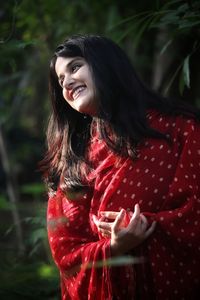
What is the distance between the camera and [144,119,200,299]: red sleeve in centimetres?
177

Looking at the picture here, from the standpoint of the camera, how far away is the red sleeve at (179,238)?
177 cm

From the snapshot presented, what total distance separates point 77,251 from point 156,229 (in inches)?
10.5

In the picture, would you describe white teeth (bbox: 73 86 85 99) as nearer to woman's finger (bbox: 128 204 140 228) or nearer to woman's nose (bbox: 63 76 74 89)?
woman's nose (bbox: 63 76 74 89)

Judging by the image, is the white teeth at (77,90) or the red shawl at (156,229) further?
the white teeth at (77,90)

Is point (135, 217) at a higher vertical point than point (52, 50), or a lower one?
higher

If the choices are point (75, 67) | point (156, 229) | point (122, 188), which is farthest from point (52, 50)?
point (156, 229)

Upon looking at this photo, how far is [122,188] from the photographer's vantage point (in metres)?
1.85

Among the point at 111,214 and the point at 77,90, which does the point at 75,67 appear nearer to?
the point at 77,90

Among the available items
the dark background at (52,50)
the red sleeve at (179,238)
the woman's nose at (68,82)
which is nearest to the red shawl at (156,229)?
the red sleeve at (179,238)

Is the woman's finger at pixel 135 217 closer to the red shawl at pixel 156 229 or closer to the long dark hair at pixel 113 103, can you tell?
the red shawl at pixel 156 229

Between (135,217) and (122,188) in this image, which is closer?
(135,217)

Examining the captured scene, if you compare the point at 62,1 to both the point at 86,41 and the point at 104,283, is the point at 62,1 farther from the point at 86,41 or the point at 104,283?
the point at 104,283

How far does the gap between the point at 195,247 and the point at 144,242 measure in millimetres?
156

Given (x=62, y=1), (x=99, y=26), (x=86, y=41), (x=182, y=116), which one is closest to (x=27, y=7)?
(x=62, y=1)
